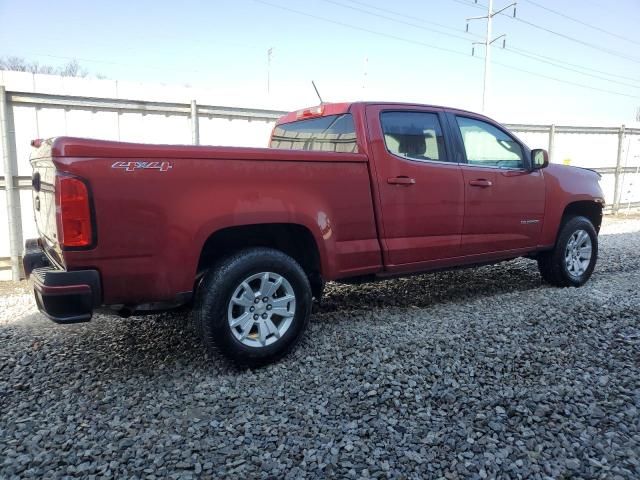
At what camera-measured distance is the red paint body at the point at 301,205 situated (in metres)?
2.79

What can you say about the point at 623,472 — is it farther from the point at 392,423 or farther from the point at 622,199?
the point at 622,199

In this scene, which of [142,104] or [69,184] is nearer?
[69,184]

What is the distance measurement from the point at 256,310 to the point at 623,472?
2.20m

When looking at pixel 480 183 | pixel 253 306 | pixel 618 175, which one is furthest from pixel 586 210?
pixel 618 175

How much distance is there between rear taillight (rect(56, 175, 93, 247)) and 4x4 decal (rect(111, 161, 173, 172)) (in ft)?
0.74

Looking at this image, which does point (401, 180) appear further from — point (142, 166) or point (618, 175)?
point (618, 175)

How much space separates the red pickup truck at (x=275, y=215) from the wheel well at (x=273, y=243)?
1 cm

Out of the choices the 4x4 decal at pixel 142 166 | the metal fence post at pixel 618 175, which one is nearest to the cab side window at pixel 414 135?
the 4x4 decal at pixel 142 166

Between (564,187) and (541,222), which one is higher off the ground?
(564,187)

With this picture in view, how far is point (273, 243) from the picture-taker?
12.0ft

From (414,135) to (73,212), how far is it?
277 cm

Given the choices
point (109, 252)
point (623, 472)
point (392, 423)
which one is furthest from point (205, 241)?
point (623, 472)

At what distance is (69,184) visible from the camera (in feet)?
8.69

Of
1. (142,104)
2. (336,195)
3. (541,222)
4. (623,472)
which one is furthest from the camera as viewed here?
(142,104)
